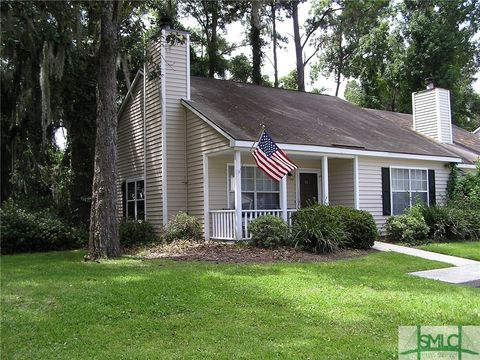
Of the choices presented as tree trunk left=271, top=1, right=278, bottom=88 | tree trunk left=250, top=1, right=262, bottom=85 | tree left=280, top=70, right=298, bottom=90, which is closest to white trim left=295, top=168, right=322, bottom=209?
tree trunk left=250, top=1, right=262, bottom=85

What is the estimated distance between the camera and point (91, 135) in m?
16.4

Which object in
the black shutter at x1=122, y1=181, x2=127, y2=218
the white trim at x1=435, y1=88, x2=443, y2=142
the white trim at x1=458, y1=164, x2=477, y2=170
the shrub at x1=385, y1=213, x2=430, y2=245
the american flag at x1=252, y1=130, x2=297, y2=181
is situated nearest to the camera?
the american flag at x1=252, y1=130, x2=297, y2=181

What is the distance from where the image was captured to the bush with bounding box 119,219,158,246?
45.7 ft

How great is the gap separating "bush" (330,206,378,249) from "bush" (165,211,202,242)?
3.81m

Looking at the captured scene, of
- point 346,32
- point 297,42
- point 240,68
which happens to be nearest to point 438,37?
point 346,32

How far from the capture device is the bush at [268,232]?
11.9 metres

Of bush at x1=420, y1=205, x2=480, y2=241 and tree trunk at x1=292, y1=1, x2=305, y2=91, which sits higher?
tree trunk at x1=292, y1=1, x2=305, y2=91

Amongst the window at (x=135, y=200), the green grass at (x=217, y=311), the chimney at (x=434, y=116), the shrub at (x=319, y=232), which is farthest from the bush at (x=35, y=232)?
the chimney at (x=434, y=116)

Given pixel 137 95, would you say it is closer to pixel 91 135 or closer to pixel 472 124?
pixel 91 135

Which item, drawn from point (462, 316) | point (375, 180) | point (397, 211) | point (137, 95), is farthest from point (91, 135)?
point (462, 316)

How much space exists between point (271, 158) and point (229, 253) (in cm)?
253

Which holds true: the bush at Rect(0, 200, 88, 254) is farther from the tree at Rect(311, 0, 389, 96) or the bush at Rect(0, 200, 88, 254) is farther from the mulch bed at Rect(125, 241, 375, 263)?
the tree at Rect(311, 0, 389, 96)

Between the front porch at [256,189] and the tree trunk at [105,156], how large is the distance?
10.8 feet

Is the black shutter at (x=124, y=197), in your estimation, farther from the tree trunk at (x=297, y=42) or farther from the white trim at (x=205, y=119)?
the tree trunk at (x=297, y=42)
